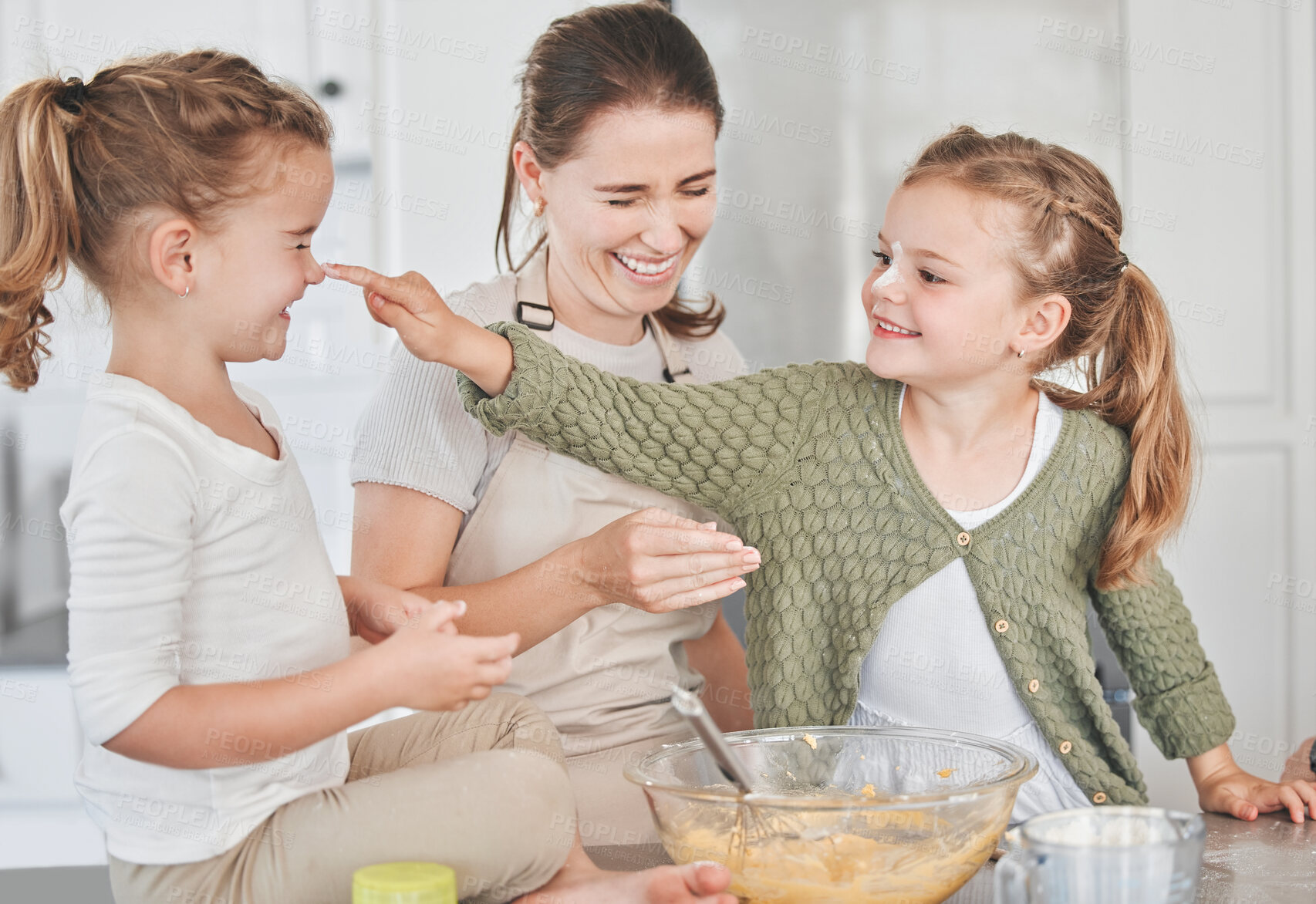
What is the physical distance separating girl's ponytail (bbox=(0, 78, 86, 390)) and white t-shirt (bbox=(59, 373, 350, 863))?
103 millimetres

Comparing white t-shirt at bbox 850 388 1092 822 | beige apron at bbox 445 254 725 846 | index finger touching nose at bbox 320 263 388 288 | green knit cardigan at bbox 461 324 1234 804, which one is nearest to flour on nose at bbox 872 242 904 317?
green knit cardigan at bbox 461 324 1234 804

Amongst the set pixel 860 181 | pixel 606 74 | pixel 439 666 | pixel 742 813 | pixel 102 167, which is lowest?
pixel 742 813

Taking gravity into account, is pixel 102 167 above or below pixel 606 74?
below

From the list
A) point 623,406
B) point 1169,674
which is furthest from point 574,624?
point 1169,674

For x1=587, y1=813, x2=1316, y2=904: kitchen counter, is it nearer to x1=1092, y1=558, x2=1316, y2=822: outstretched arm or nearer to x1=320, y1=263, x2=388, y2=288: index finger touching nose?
x1=1092, y1=558, x2=1316, y2=822: outstretched arm

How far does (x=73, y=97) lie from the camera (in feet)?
2.99

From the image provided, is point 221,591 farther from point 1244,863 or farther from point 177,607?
point 1244,863

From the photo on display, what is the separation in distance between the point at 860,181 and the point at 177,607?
201 cm

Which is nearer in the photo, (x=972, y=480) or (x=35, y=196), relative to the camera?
(x=35, y=196)

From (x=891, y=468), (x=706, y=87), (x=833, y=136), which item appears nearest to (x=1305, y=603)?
(x=833, y=136)

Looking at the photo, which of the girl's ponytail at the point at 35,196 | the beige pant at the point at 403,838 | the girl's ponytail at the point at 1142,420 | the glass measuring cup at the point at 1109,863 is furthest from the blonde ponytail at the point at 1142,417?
the girl's ponytail at the point at 35,196

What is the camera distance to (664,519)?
1070 mm

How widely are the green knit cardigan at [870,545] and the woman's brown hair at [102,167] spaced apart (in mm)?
340

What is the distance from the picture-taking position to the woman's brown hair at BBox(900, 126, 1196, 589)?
123 cm
